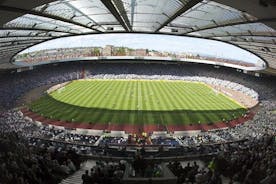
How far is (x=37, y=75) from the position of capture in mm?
65688

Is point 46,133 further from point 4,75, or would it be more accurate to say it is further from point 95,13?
point 4,75

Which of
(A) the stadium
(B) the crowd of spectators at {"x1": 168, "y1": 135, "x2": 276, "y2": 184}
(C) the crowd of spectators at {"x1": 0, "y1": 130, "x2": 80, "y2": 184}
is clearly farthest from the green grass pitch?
(B) the crowd of spectators at {"x1": 168, "y1": 135, "x2": 276, "y2": 184}

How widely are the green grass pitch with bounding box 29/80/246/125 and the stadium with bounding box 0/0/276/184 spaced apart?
0.51ft

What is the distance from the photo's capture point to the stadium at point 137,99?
12398mm

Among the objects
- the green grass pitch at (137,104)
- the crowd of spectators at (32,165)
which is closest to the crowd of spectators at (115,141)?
the crowd of spectators at (32,165)

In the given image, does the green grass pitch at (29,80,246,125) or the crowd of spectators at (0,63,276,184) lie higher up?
the crowd of spectators at (0,63,276,184)

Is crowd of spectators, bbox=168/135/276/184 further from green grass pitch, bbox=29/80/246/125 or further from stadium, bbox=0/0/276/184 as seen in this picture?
green grass pitch, bbox=29/80/246/125

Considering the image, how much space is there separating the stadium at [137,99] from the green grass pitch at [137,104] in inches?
6.1

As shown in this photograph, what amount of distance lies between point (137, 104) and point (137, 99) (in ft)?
11.9

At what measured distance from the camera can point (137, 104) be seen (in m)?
47.4

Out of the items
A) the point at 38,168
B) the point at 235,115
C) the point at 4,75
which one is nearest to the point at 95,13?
the point at 38,168

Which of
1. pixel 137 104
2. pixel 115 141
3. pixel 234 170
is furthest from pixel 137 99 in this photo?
pixel 234 170

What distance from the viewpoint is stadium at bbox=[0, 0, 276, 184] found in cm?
1240

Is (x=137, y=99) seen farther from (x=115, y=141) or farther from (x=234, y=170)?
(x=234, y=170)
